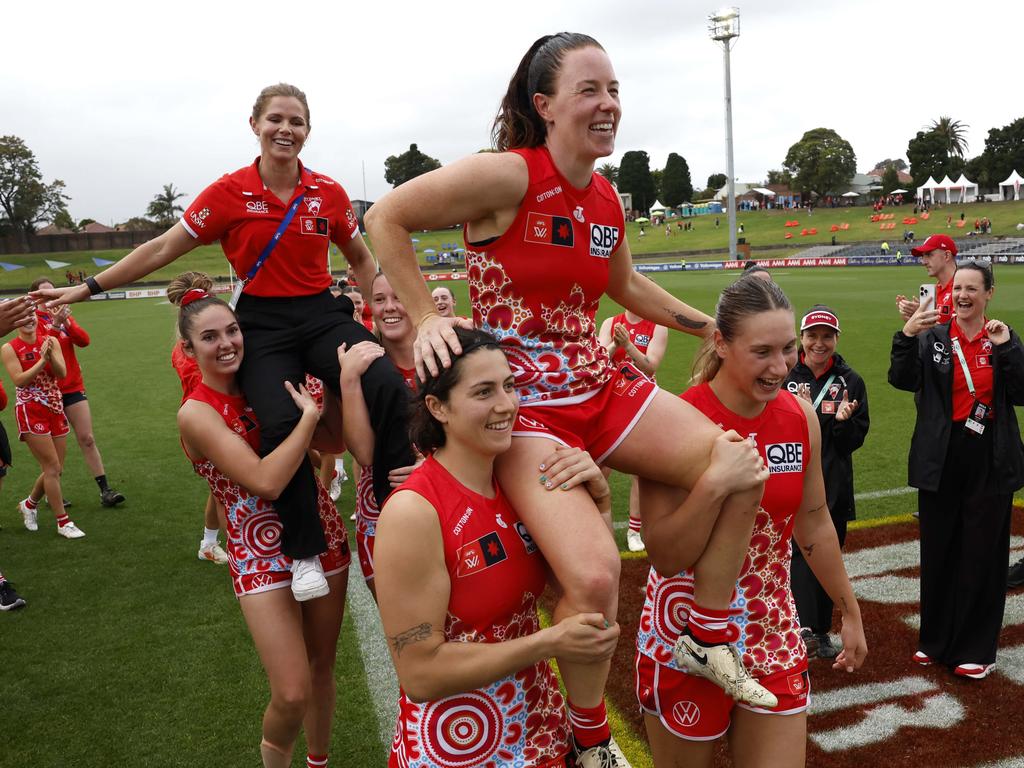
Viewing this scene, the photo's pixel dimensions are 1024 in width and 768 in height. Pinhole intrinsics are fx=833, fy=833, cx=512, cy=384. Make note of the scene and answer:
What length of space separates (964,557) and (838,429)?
3.82 ft

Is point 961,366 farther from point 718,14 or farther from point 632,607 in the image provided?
point 718,14

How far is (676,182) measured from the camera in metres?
102

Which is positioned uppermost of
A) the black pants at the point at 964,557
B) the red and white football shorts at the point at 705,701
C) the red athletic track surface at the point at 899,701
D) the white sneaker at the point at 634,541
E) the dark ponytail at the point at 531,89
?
the dark ponytail at the point at 531,89

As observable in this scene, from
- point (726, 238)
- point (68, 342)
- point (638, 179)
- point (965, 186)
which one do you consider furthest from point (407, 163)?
A: point (68, 342)

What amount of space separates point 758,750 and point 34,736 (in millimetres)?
4349

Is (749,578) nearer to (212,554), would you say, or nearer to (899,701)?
(899,701)

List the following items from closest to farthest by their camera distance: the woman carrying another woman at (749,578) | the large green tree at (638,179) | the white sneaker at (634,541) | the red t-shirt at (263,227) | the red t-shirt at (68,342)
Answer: the woman carrying another woman at (749,578)
the red t-shirt at (263,227)
the white sneaker at (634,541)
the red t-shirt at (68,342)
the large green tree at (638,179)

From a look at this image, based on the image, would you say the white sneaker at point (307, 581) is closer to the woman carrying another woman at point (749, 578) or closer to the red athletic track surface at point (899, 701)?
the woman carrying another woman at point (749, 578)

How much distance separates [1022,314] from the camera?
21766mm

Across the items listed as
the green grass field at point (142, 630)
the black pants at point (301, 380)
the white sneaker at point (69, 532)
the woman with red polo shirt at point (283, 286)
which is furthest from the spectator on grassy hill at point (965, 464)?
the white sneaker at point (69, 532)

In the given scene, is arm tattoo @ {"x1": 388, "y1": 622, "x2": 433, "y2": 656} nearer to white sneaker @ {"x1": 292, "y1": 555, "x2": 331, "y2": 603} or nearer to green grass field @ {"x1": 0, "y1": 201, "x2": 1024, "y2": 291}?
white sneaker @ {"x1": 292, "y1": 555, "x2": 331, "y2": 603}

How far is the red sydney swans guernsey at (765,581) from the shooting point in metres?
3.15

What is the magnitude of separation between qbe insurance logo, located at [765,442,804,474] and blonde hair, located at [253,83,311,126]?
8.46 feet

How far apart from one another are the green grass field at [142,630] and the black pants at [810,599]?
2688 mm
